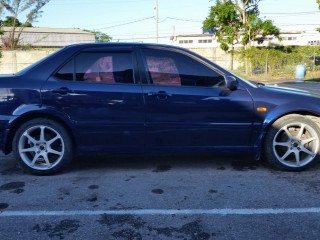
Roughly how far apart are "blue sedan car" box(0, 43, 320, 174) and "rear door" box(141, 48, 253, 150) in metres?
0.01

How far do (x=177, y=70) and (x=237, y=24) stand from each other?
89.6 feet

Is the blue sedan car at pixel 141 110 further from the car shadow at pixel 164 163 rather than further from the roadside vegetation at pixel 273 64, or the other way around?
the roadside vegetation at pixel 273 64

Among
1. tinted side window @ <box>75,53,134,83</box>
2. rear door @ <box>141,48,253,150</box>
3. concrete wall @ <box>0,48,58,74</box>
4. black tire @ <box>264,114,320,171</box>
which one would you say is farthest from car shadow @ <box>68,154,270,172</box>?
concrete wall @ <box>0,48,58,74</box>

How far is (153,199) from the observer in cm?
376

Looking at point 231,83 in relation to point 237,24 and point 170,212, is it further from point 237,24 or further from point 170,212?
point 237,24

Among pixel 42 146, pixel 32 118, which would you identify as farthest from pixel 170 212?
pixel 32 118

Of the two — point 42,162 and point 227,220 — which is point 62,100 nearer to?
point 42,162

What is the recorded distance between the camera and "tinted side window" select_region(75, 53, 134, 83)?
4.46 meters

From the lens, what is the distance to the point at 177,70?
449 centimetres

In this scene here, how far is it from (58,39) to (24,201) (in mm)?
62156

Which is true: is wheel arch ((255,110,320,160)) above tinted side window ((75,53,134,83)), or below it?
→ below

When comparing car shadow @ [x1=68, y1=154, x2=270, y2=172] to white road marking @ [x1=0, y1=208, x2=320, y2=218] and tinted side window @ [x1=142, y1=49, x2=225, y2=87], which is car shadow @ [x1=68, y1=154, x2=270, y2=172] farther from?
white road marking @ [x1=0, y1=208, x2=320, y2=218]

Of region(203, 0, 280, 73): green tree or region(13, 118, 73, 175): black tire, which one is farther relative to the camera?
region(203, 0, 280, 73): green tree

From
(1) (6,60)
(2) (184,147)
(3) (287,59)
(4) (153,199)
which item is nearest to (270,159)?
(2) (184,147)
